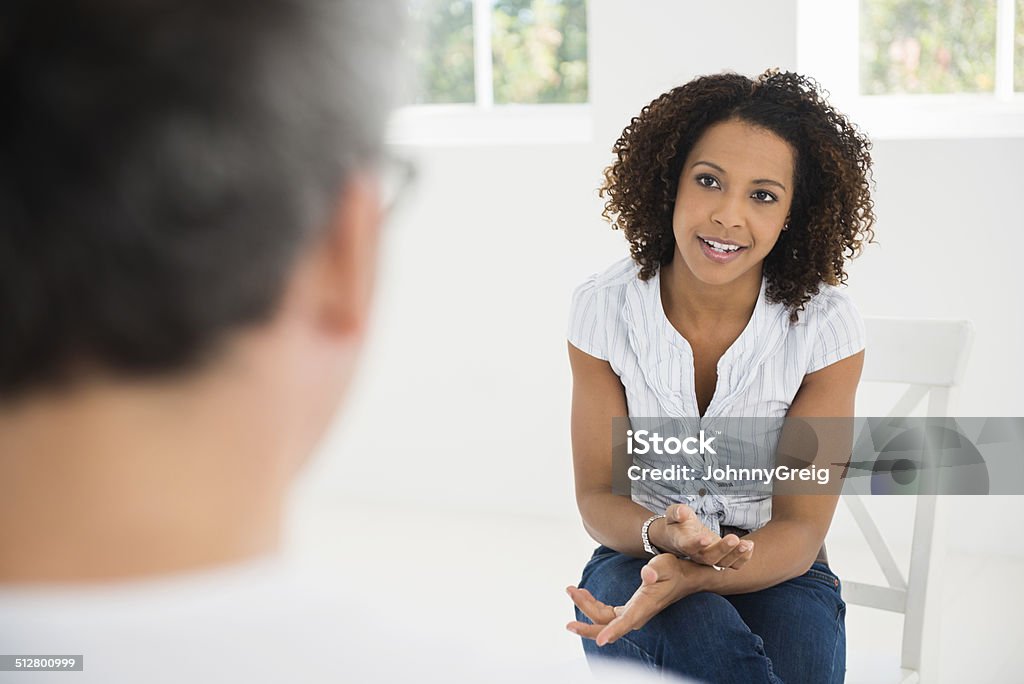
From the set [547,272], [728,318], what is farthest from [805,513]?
[547,272]

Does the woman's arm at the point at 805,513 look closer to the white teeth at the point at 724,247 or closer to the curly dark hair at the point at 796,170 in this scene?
the curly dark hair at the point at 796,170

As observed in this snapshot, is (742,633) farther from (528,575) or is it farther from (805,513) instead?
(528,575)

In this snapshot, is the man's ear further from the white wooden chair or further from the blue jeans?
the white wooden chair

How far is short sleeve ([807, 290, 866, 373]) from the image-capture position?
70.9 inches

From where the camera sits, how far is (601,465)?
1.85 meters

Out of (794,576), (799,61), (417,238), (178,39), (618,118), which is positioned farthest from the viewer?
(417,238)

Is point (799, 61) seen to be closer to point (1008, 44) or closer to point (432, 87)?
point (1008, 44)

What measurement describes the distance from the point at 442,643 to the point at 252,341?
13 centimetres

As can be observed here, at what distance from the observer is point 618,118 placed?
356 centimetres

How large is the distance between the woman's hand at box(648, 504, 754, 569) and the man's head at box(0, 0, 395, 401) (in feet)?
4.17

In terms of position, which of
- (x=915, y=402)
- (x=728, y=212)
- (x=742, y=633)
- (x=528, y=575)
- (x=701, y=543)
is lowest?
(x=528, y=575)

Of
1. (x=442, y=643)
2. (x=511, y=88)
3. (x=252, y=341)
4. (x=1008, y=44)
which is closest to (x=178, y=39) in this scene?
(x=252, y=341)

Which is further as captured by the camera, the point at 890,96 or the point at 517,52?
the point at 517,52

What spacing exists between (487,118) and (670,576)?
8.86 ft
